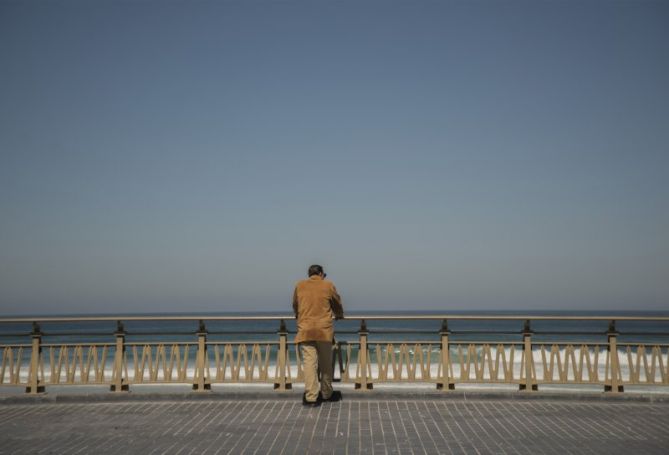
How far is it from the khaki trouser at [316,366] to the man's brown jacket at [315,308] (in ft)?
0.51

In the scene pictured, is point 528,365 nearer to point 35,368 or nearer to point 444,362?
point 444,362

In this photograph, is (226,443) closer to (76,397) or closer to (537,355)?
(76,397)

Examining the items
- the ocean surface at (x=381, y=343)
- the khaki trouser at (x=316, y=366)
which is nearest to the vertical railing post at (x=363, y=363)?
the ocean surface at (x=381, y=343)

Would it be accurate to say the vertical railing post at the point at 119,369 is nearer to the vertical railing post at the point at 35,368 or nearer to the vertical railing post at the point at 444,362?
the vertical railing post at the point at 35,368

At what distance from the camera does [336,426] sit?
A: 291 inches

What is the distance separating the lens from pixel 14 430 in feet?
24.5

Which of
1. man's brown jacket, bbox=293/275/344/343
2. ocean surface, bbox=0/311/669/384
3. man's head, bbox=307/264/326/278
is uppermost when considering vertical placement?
man's head, bbox=307/264/326/278

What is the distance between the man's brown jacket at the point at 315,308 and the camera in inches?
351

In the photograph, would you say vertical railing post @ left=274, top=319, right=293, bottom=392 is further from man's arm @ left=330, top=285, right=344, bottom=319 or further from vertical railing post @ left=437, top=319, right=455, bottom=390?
vertical railing post @ left=437, top=319, right=455, bottom=390

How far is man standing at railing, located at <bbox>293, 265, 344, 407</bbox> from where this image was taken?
8.90m

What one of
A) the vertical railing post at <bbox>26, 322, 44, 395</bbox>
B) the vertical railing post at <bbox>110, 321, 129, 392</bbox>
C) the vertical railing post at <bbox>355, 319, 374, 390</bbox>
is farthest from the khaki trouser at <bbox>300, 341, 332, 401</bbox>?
the vertical railing post at <bbox>26, 322, 44, 395</bbox>

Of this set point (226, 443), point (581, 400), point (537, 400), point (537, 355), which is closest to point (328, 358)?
point (226, 443)

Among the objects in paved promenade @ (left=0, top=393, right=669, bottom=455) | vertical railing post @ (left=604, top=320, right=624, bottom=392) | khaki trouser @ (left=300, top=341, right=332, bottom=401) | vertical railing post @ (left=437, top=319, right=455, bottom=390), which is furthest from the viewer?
vertical railing post @ (left=437, top=319, right=455, bottom=390)

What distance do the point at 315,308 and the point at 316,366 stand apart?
909 mm
